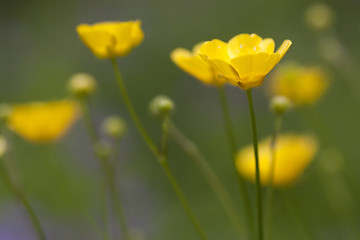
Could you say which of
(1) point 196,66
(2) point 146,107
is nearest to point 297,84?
(1) point 196,66

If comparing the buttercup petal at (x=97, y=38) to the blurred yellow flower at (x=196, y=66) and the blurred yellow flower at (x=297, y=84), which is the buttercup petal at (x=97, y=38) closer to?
the blurred yellow flower at (x=196, y=66)

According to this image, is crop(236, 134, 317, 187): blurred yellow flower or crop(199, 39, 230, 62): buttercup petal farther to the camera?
crop(236, 134, 317, 187): blurred yellow flower

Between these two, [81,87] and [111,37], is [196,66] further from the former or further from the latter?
[81,87]

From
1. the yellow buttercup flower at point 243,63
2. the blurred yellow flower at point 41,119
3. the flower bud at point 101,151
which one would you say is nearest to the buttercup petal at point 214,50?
the yellow buttercup flower at point 243,63

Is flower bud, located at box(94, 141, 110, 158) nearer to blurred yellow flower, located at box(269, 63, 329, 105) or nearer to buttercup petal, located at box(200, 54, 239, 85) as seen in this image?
buttercup petal, located at box(200, 54, 239, 85)

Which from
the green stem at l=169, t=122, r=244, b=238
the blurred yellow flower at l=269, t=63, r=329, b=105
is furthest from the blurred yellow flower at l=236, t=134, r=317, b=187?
the green stem at l=169, t=122, r=244, b=238

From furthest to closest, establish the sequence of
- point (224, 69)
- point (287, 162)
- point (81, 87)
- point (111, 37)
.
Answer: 1. point (287, 162)
2. point (81, 87)
3. point (111, 37)
4. point (224, 69)
